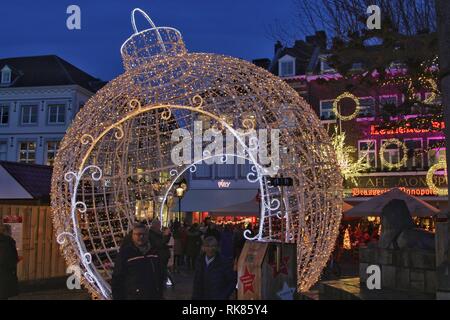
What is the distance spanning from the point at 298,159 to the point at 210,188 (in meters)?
21.4

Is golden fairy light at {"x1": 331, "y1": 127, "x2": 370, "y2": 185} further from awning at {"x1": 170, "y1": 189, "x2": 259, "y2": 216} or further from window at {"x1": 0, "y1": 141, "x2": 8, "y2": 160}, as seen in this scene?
window at {"x1": 0, "y1": 141, "x2": 8, "y2": 160}

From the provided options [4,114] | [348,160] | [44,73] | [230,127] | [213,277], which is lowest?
[213,277]

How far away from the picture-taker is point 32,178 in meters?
13.5

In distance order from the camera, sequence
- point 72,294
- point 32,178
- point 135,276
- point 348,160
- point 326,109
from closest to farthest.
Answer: point 135,276, point 72,294, point 32,178, point 348,160, point 326,109

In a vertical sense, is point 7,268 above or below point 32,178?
below

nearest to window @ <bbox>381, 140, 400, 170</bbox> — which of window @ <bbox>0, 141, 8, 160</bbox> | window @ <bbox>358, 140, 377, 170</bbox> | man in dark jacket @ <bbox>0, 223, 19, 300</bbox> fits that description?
window @ <bbox>358, 140, 377, 170</bbox>

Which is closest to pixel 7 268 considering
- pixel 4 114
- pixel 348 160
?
pixel 348 160

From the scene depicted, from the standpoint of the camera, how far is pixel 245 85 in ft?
26.5

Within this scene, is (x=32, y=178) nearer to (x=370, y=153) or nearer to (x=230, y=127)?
(x=230, y=127)

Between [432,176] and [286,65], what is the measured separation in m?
10.3

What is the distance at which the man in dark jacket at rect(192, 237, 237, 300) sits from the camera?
16.7ft

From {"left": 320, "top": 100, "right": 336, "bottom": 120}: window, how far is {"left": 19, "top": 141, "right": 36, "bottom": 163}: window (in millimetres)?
17567

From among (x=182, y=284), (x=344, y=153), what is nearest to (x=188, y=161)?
(x=182, y=284)
